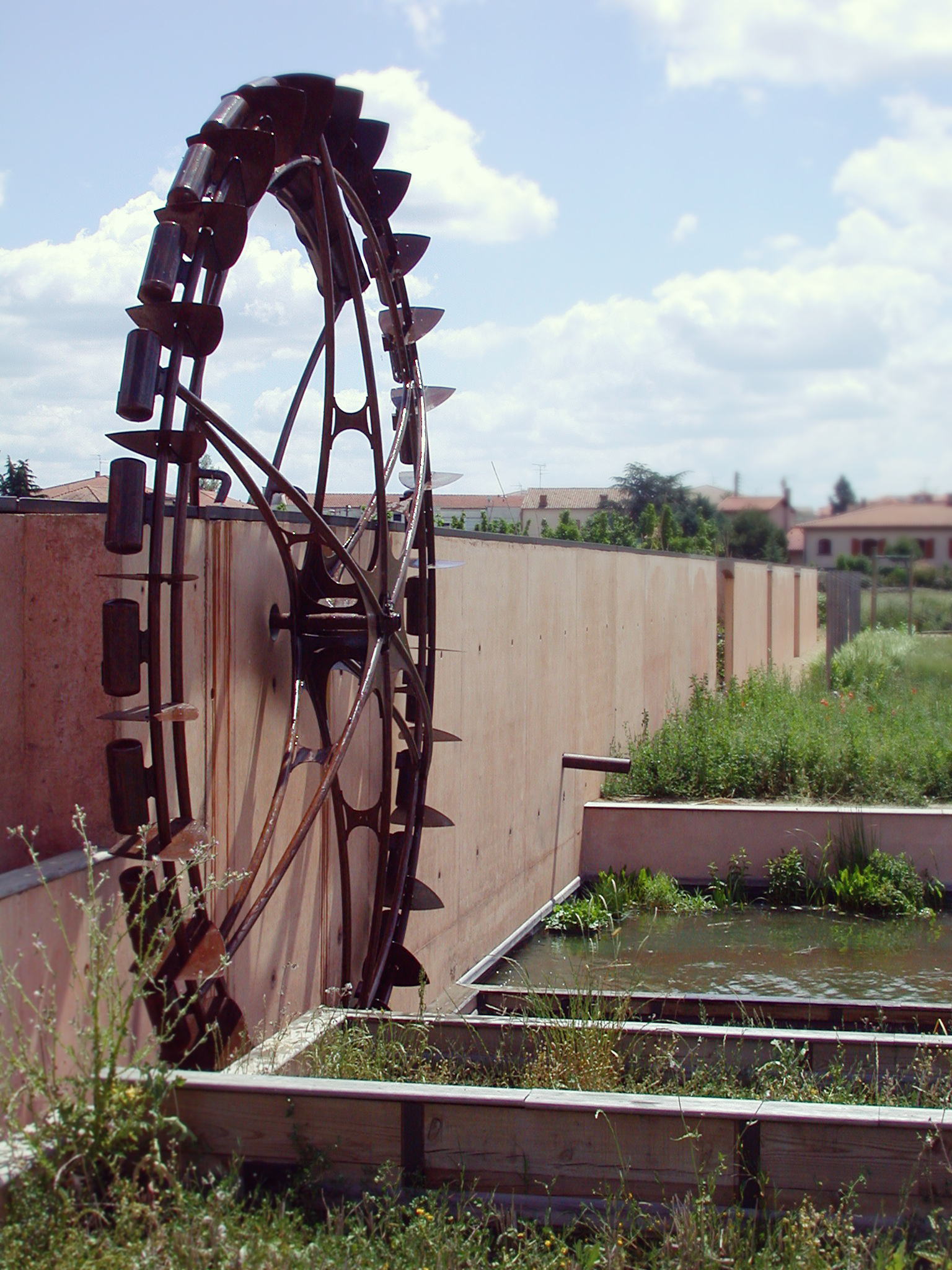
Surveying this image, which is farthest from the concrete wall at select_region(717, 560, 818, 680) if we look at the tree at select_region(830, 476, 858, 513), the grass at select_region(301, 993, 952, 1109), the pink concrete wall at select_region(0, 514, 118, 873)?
the tree at select_region(830, 476, 858, 513)

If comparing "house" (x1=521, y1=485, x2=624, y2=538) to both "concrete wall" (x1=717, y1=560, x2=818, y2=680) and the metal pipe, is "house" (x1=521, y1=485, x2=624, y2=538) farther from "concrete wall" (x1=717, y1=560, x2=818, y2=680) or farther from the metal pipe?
the metal pipe

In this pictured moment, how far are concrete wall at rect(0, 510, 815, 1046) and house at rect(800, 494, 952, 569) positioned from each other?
59.3 feet

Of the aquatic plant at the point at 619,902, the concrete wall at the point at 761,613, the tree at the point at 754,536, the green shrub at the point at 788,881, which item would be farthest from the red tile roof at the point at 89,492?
the tree at the point at 754,536

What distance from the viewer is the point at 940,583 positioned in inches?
2108

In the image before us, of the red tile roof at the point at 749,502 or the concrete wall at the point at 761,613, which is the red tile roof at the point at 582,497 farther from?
the red tile roof at the point at 749,502

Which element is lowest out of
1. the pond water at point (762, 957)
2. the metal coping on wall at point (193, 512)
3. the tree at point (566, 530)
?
the pond water at point (762, 957)

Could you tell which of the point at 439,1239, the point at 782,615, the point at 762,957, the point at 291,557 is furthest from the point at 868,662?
the point at 439,1239

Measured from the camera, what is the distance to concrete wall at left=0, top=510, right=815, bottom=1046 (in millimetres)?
3773

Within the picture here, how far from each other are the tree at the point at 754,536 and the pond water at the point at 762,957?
52.9 m

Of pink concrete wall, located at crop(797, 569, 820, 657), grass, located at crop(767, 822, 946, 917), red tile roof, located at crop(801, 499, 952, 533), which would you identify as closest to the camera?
grass, located at crop(767, 822, 946, 917)

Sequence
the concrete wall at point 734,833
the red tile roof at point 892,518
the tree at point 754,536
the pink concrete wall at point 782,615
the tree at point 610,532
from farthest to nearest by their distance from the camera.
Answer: the tree at point 754,536, the red tile roof at point 892,518, the pink concrete wall at point 782,615, the tree at point 610,532, the concrete wall at point 734,833

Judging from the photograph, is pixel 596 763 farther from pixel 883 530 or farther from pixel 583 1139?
pixel 883 530

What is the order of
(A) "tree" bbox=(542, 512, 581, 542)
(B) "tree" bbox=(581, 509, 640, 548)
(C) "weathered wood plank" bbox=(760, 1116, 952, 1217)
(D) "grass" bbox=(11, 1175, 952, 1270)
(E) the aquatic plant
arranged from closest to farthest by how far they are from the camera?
(D) "grass" bbox=(11, 1175, 952, 1270) < (C) "weathered wood plank" bbox=(760, 1116, 952, 1217) < (E) the aquatic plant < (A) "tree" bbox=(542, 512, 581, 542) < (B) "tree" bbox=(581, 509, 640, 548)

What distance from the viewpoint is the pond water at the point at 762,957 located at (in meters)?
7.26
